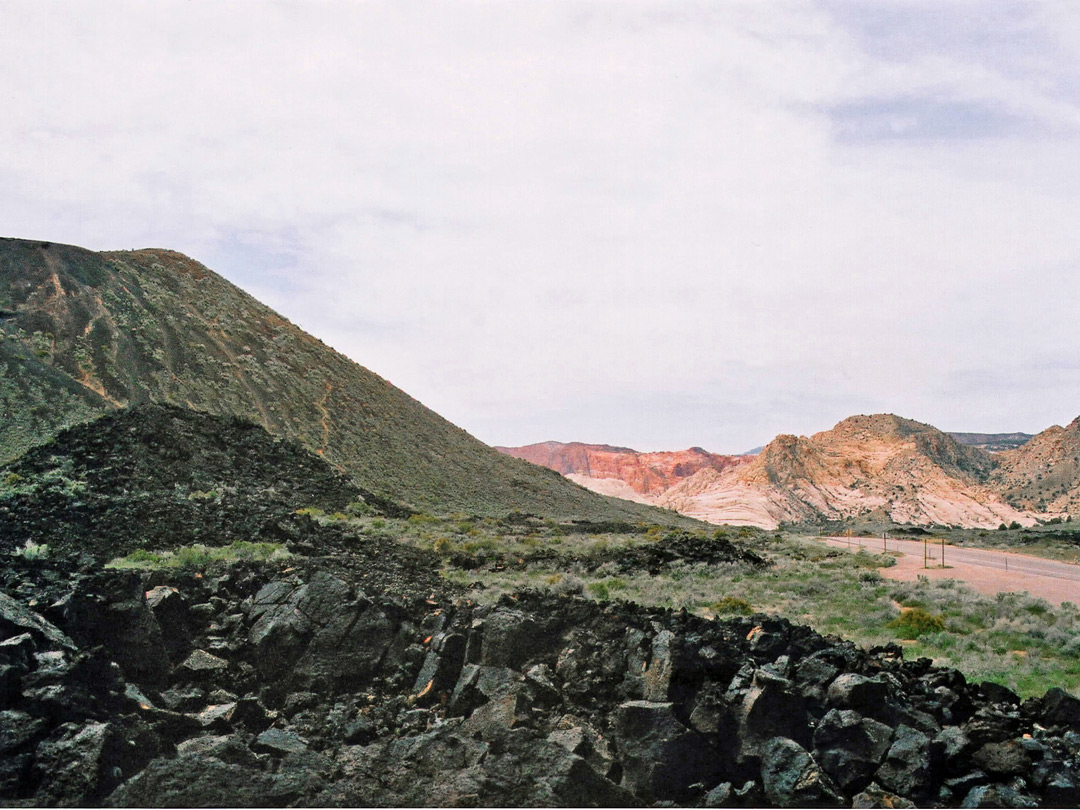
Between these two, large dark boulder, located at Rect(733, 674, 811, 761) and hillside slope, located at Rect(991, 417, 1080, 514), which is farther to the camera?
hillside slope, located at Rect(991, 417, 1080, 514)

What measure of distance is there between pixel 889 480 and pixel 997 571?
75040 millimetres

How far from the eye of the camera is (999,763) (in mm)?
8281

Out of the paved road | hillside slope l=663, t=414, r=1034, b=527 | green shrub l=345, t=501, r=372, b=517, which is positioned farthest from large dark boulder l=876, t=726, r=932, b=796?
hillside slope l=663, t=414, r=1034, b=527

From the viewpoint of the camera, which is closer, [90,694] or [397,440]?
[90,694]

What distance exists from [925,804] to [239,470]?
32.6 meters

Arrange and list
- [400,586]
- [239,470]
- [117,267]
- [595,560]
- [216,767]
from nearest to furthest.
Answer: [216,767] → [400,586] → [595,560] → [239,470] → [117,267]

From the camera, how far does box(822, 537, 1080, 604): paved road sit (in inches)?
963

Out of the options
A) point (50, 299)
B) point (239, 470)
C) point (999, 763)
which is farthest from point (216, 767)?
point (50, 299)

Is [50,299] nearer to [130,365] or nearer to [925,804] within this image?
[130,365]

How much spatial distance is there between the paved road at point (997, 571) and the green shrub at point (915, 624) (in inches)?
277

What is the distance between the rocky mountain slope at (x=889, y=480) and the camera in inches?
3558

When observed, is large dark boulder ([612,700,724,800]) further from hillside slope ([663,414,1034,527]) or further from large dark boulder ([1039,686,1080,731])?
hillside slope ([663,414,1034,527])

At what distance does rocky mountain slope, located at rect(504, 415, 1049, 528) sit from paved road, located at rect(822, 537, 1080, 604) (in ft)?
164

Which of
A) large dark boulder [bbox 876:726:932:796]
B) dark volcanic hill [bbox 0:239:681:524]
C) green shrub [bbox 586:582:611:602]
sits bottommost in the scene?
green shrub [bbox 586:582:611:602]
